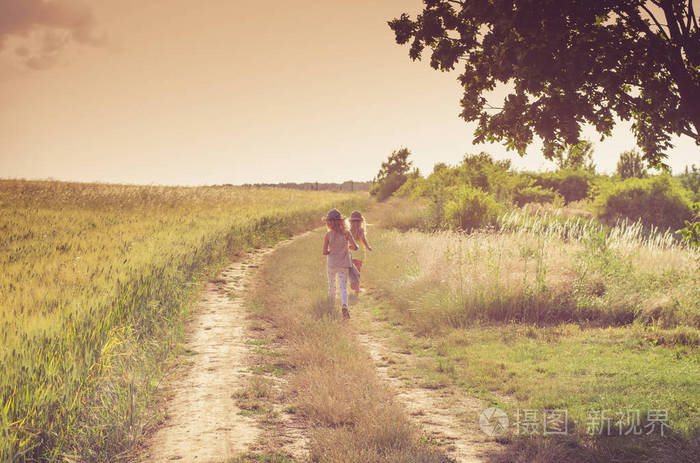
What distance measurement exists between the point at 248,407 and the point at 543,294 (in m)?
6.70

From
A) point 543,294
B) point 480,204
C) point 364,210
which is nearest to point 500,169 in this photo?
point 480,204

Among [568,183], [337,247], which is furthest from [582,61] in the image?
[568,183]

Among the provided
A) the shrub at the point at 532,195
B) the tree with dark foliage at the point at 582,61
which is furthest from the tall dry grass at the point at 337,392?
the shrub at the point at 532,195

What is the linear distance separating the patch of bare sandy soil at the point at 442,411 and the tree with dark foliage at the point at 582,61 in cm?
386

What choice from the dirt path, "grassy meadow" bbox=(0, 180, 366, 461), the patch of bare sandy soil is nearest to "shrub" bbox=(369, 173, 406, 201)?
"grassy meadow" bbox=(0, 180, 366, 461)

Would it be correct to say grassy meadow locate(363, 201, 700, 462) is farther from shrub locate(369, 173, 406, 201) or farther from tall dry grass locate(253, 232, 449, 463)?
shrub locate(369, 173, 406, 201)

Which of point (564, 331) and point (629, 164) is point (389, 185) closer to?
point (629, 164)

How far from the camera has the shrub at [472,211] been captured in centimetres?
2471

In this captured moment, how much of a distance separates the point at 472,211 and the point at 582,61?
19373 millimetres

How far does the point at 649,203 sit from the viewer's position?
29859 mm

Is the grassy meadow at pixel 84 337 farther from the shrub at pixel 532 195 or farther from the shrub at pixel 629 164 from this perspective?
the shrub at pixel 629 164

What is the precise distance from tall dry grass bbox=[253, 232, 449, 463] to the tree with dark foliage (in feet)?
13.9

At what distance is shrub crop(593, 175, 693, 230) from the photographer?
2941 cm

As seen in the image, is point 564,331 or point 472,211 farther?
point 472,211
